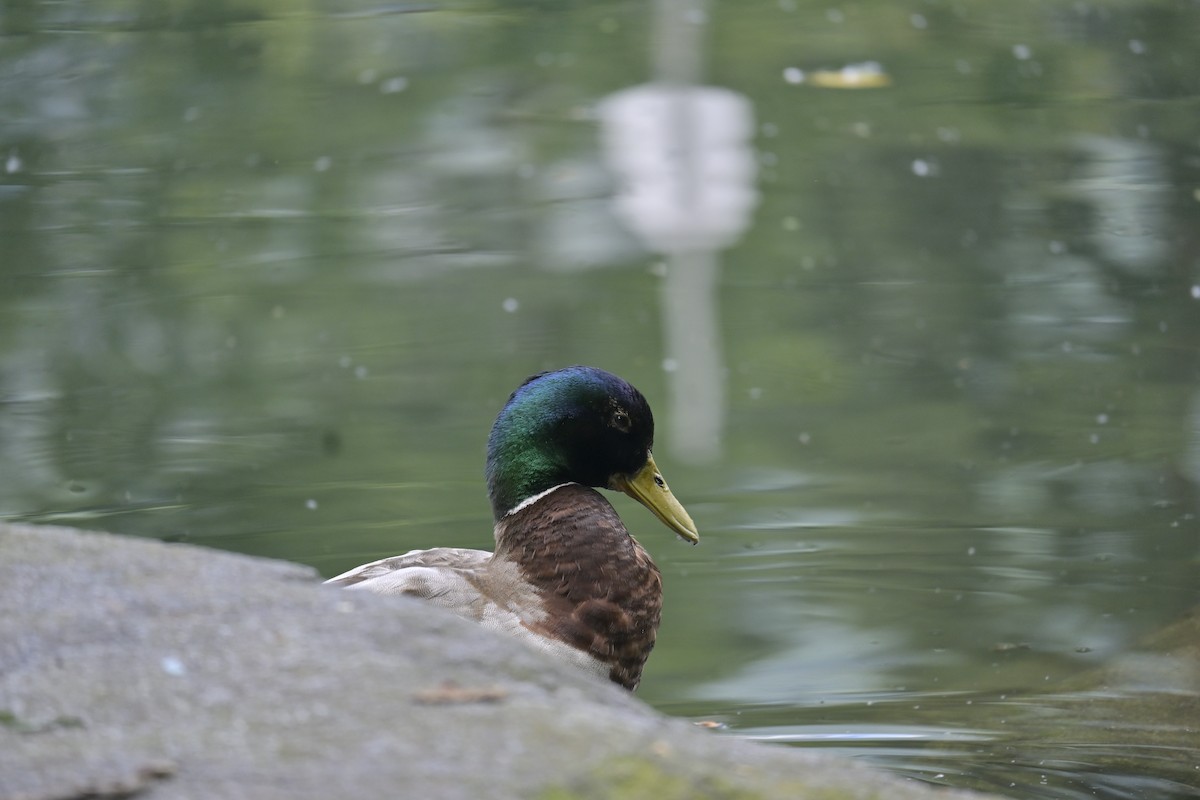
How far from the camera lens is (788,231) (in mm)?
7000

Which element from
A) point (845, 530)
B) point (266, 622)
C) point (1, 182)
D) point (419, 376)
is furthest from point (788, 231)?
point (266, 622)

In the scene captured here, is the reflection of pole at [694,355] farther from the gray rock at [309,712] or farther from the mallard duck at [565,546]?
the gray rock at [309,712]

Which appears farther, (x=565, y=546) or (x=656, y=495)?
(x=656, y=495)

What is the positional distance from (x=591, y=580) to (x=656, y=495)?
0.48m

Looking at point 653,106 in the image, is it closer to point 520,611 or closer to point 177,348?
point 177,348

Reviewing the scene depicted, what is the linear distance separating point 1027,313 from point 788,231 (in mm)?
1155

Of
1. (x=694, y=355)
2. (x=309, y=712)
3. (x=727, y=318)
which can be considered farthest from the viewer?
(x=727, y=318)

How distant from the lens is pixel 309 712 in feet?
5.80

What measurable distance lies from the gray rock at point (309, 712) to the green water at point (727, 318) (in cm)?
154

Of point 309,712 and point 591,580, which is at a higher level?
point 309,712

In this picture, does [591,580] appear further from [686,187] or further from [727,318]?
[686,187]

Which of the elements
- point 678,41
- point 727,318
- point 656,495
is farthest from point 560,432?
point 678,41

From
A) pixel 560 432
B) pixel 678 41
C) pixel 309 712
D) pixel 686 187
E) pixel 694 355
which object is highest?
pixel 309 712

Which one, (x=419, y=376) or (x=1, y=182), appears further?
(x=1, y=182)
